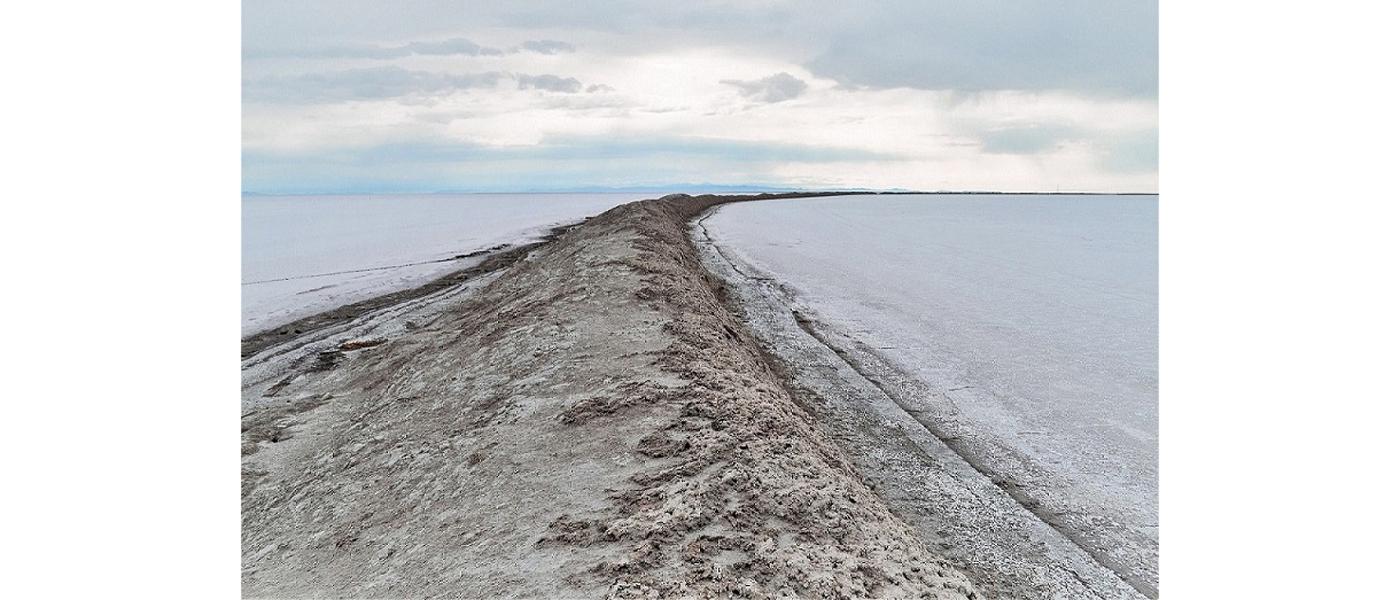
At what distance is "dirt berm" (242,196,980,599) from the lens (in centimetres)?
362

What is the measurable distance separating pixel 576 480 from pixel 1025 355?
662 cm

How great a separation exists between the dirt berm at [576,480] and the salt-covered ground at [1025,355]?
1.26 m

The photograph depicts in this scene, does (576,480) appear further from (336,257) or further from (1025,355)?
(336,257)

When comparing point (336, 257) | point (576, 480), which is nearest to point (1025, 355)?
point (576, 480)

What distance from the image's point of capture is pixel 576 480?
439 centimetres

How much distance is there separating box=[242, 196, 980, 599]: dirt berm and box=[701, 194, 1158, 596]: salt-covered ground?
1.26 metres

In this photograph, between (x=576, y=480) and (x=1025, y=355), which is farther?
(x=1025, y=355)

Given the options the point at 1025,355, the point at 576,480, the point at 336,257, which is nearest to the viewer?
the point at 576,480

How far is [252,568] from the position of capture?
4.85m

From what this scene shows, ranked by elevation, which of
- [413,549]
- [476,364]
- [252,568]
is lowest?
[252,568]

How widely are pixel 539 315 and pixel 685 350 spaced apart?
2.05m

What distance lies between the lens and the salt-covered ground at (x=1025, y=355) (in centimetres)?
545

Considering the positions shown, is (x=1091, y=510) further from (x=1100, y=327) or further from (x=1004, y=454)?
(x=1100, y=327)
